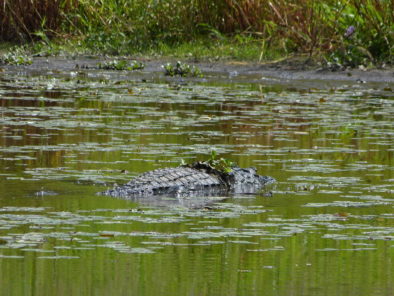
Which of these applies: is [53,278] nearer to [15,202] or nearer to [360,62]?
[15,202]

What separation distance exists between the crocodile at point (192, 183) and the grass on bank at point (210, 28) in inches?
349

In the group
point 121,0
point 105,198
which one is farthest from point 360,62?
point 105,198

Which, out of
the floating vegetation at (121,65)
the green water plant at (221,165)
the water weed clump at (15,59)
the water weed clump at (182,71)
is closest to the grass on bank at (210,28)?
the water weed clump at (15,59)

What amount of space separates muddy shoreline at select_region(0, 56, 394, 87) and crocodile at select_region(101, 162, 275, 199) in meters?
8.12

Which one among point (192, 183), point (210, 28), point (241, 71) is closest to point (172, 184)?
point (192, 183)

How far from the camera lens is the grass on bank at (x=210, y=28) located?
1675 centimetres

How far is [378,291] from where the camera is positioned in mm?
5020

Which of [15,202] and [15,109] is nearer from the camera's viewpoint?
[15,202]

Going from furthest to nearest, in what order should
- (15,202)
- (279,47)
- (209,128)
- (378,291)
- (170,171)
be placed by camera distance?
(279,47) → (209,128) → (170,171) → (15,202) → (378,291)

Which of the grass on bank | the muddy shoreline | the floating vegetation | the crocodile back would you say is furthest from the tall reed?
the crocodile back

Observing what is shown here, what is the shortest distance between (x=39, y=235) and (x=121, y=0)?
47.6ft

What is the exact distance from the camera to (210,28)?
742 inches

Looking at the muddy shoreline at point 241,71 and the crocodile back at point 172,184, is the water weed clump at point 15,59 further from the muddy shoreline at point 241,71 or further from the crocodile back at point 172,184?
the crocodile back at point 172,184

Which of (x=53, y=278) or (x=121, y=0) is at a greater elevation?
(x=121, y=0)
